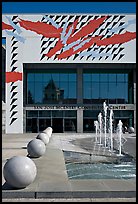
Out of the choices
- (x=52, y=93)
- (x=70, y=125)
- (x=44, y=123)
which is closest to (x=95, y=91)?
(x=70, y=125)

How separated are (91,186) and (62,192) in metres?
0.80

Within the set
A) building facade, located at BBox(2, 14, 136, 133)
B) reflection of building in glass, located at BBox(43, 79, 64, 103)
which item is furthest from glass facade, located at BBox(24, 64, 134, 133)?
building facade, located at BBox(2, 14, 136, 133)

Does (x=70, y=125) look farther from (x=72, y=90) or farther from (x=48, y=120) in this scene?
(x=72, y=90)

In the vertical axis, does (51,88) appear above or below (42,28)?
below

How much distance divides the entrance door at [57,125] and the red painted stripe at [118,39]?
1229 cm

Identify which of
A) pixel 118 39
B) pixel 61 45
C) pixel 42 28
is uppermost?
pixel 42 28

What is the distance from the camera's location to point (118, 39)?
4328cm

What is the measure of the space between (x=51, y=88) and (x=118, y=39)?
11.8m

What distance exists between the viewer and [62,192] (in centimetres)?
718

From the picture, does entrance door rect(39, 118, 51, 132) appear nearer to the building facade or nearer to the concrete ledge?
the building facade

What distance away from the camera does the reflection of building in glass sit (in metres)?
45.5

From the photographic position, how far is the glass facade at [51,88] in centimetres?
4550

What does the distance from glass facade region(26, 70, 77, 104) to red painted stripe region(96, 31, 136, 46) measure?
6.38 metres

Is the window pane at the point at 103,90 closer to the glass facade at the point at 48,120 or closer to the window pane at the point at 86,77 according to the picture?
the window pane at the point at 86,77
